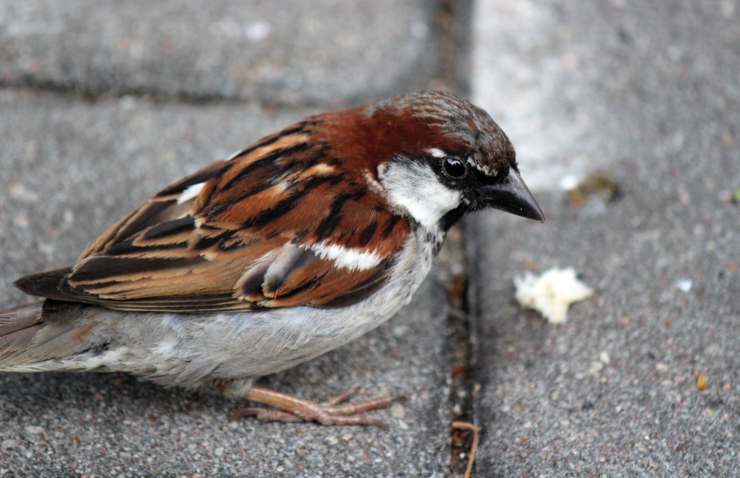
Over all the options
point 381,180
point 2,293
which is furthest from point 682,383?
point 2,293

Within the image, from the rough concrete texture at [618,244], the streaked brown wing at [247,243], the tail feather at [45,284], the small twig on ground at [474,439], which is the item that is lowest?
the rough concrete texture at [618,244]

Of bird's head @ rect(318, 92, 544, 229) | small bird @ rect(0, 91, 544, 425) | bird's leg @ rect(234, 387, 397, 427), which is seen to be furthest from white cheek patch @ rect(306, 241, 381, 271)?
bird's leg @ rect(234, 387, 397, 427)

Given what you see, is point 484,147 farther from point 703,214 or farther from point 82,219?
point 82,219

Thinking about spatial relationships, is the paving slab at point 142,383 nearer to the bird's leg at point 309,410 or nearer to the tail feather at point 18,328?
the bird's leg at point 309,410

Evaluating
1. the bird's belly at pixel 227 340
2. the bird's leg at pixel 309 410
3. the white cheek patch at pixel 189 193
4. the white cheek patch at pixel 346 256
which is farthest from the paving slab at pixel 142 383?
the white cheek patch at pixel 189 193

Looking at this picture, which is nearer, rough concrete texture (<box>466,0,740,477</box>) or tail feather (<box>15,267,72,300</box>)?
tail feather (<box>15,267,72,300</box>)

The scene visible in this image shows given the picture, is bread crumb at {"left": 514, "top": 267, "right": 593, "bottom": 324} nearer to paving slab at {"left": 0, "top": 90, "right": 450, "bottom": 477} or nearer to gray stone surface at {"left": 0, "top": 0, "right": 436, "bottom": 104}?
paving slab at {"left": 0, "top": 90, "right": 450, "bottom": 477}
